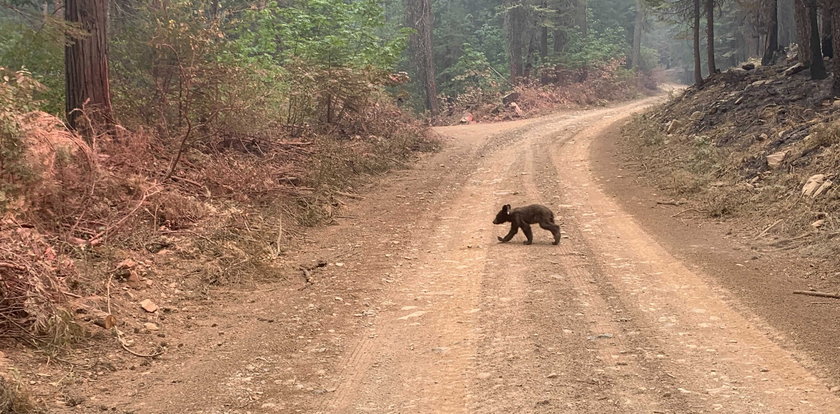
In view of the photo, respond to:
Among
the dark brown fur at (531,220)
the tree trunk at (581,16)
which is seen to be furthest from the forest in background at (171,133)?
the tree trunk at (581,16)

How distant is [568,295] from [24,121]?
21.0ft

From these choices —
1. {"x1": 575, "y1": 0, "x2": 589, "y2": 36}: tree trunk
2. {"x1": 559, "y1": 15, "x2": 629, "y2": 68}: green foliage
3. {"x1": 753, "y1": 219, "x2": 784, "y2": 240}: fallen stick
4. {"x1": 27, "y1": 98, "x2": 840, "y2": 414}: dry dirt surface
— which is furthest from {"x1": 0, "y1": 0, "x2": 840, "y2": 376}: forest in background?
{"x1": 575, "y1": 0, "x2": 589, "y2": 36}: tree trunk

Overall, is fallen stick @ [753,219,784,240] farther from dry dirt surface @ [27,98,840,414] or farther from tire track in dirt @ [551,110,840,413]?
tire track in dirt @ [551,110,840,413]

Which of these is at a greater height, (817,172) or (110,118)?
(110,118)

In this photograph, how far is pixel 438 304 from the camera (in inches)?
268

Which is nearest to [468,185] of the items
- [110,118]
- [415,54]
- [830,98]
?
[110,118]

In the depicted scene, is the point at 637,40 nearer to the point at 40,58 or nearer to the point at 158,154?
the point at 158,154

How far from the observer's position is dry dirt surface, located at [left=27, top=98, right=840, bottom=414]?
458 centimetres

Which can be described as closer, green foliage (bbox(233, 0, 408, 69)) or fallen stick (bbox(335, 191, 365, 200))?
fallen stick (bbox(335, 191, 365, 200))

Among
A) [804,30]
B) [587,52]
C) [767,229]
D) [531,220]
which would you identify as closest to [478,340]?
[531,220]

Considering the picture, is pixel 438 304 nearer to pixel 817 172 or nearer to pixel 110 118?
pixel 110 118

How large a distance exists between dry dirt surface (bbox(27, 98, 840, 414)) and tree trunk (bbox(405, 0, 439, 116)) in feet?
76.1

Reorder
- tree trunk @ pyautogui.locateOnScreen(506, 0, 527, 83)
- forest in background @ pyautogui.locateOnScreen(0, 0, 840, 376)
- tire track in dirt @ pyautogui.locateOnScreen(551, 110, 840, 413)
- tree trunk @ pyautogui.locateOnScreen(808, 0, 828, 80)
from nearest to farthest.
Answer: tire track in dirt @ pyautogui.locateOnScreen(551, 110, 840, 413)
forest in background @ pyautogui.locateOnScreen(0, 0, 840, 376)
tree trunk @ pyautogui.locateOnScreen(808, 0, 828, 80)
tree trunk @ pyautogui.locateOnScreen(506, 0, 527, 83)

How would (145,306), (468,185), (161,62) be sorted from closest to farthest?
(145,306) < (161,62) < (468,185)
